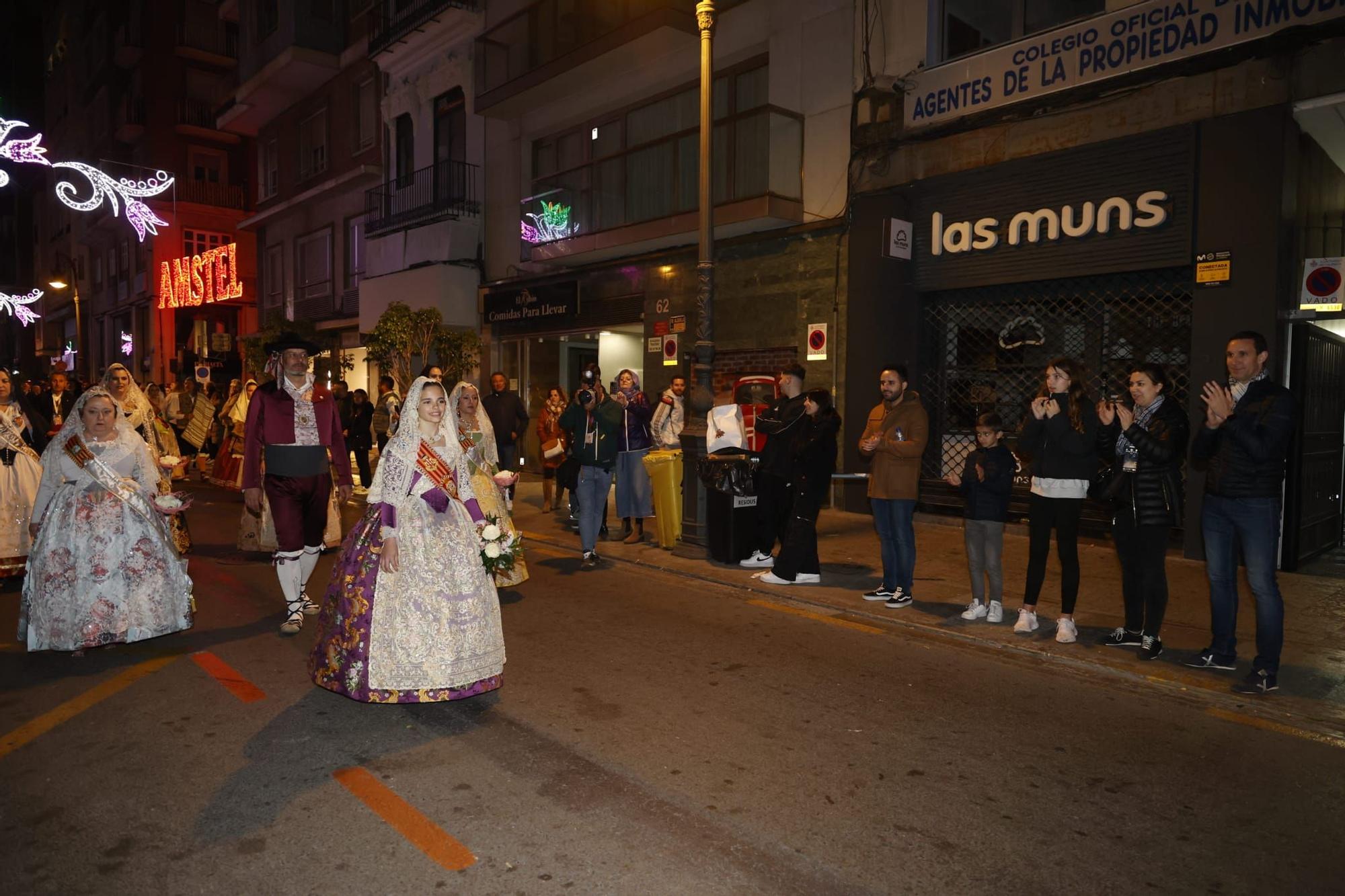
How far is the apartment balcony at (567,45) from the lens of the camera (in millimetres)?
14797

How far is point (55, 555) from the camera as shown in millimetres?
5695

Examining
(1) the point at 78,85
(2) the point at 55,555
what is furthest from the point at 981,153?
(1) the point at 78,85

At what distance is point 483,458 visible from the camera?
25.5ft

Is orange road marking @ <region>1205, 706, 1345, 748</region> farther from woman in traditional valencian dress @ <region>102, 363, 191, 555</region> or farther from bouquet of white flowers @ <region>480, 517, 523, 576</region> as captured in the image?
woman in traditional valencian dress @ <region>102, 363, 191, 555</region>

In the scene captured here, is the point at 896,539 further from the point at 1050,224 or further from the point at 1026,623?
the point at 1050,224

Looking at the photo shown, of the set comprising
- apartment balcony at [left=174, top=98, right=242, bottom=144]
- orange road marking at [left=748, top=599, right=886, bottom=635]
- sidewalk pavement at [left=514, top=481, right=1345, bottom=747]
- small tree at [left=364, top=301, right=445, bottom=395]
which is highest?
apartment balcony at [left=174, top=98, right=242, bottom=144]

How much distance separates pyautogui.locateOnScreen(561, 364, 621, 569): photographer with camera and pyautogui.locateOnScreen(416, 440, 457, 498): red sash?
14.5 feet

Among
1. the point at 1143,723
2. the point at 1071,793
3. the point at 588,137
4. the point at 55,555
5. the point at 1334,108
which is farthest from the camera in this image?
the point at 588,137

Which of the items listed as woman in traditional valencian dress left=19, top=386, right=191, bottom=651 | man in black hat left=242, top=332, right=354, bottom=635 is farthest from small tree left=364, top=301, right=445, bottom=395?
woman in traditional valencian dress left=19, top=386, right=191, bottom=651

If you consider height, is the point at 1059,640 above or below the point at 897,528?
below

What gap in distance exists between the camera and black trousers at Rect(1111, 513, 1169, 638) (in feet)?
19.3

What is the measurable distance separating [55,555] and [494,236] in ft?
49.2

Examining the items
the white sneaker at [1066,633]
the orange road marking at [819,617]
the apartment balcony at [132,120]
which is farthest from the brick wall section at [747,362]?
the apartment balcony at [132,120]

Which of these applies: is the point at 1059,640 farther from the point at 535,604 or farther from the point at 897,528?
the point at 535,604
